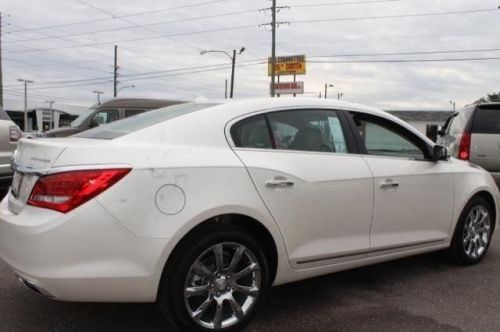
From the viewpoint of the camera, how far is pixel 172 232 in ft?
10.7

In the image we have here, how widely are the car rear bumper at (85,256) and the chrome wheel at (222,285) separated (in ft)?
0.92

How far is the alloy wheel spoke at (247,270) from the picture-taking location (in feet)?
11.9

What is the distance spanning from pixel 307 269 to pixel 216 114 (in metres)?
1.28

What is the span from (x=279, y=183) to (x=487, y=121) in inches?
260

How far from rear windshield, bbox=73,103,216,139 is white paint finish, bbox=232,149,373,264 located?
1.80 ft

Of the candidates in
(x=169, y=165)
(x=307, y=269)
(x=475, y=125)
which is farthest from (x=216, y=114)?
(x=475, y=125)

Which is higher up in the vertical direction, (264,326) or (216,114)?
(216,114)

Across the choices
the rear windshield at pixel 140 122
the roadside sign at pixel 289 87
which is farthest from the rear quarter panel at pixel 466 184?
the roadside sign at pixel 289 87

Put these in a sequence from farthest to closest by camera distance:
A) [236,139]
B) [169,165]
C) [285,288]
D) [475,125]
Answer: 1. [475,125]
2. [285,288]
3. [236,139]
4. [169,165]

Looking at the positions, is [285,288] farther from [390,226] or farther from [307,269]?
[390,226]

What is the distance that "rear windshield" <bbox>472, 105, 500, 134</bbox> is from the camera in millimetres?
9133

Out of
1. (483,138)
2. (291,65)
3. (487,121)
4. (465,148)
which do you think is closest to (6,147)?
(465,148)

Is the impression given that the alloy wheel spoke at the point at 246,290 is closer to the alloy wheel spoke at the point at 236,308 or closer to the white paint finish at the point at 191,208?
the alloy wheel spoke at the point at 236,308

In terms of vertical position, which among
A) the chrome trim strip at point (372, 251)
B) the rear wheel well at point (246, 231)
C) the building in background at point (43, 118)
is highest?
the building in background at point (43, 118)
